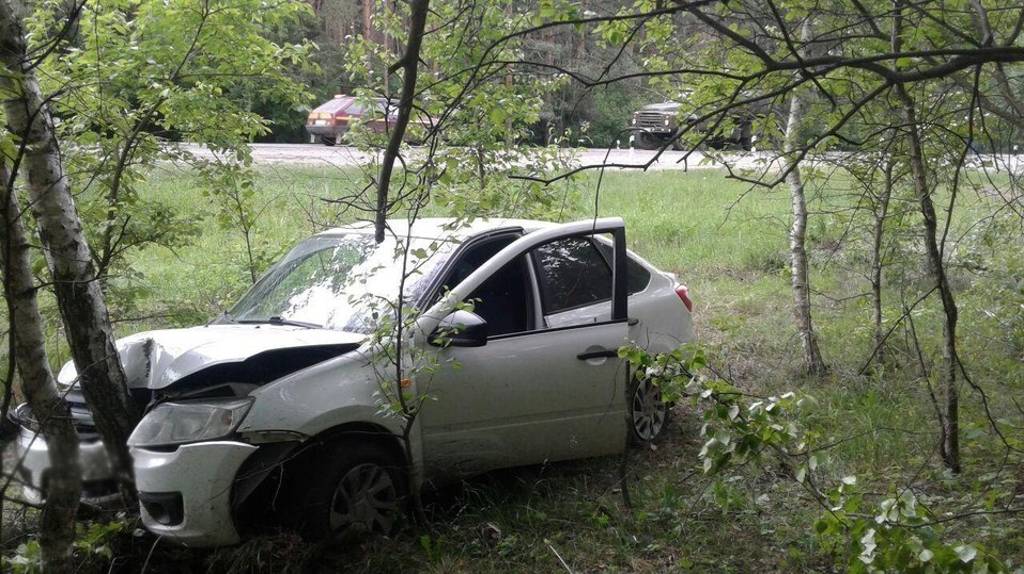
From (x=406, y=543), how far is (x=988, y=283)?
609 centimetres

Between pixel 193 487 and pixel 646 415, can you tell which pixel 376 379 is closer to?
pixel 193 487

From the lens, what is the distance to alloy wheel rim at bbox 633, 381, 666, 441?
254 inches

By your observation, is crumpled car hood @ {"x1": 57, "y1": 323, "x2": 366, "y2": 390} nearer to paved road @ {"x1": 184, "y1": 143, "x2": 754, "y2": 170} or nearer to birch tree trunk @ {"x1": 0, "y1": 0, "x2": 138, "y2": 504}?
birch tree trunk @ {"x1": 0, "y1": 0, "x2": 138, "y2": 504}

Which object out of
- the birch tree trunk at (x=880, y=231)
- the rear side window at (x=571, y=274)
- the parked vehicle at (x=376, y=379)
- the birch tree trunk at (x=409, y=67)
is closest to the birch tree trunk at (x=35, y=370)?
the parked vehicle at (x=376, y=379)

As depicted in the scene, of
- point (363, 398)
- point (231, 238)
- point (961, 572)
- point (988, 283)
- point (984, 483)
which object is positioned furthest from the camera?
point (231, 238)

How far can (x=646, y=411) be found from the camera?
21.4 ft

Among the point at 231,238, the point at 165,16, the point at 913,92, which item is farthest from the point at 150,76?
the point at 231,238

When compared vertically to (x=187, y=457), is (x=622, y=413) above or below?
below

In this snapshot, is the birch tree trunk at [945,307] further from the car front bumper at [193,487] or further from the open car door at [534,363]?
the car front bumper at [193,487]

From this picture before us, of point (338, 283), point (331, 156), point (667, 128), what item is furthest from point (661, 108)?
point (331, 156)

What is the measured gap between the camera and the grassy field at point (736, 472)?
4.85 m

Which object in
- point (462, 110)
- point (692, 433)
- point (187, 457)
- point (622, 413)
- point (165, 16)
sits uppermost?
point (165, 16)

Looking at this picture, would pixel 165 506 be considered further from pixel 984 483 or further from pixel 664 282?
pixel 984 483

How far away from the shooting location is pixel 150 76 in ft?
20.2
